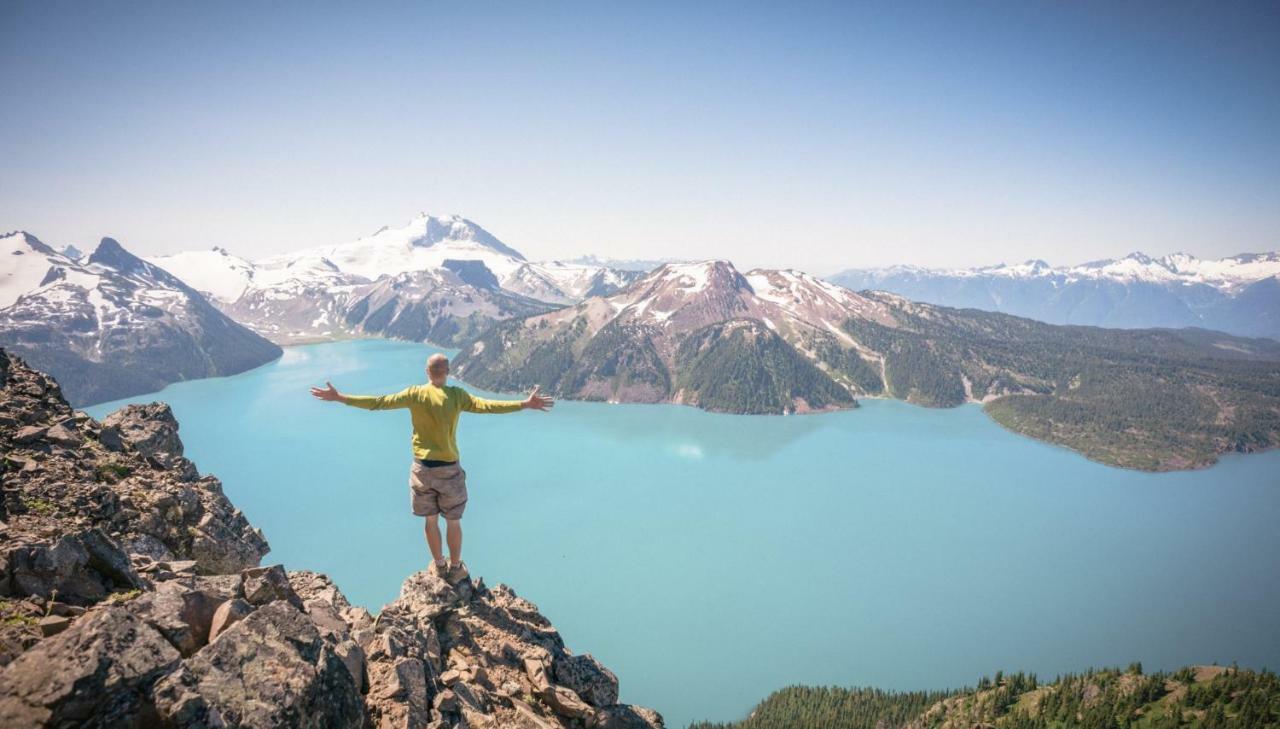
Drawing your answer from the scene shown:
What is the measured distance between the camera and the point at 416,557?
222ft

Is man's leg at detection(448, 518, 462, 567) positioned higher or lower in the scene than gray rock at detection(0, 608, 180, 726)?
lower

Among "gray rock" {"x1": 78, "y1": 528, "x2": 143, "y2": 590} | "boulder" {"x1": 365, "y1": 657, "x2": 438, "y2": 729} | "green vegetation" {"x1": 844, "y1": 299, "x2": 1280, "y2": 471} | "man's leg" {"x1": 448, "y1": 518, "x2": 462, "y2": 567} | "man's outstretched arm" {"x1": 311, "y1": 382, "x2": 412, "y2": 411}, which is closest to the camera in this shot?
"gray rock" {"x1": 78, "y1": 528, "x2": 143, "y2": 590}

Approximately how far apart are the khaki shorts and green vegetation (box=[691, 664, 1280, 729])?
45.1 meters

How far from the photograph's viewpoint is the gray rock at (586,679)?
11289 mm

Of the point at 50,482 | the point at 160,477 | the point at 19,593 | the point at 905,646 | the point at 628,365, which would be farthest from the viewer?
the point at 628,365

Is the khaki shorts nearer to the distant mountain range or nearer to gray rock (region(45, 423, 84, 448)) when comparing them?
gray rock (region(45, 423, 84, 448))

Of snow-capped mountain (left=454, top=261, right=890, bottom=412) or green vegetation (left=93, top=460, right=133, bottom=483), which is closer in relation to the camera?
green vegetation (left=93, top=460, right=133, bottom=483)

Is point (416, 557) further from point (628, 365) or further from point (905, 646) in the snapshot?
point (628, 365)

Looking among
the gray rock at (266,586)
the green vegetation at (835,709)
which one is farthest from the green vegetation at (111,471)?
the green vegetation at (835,709)

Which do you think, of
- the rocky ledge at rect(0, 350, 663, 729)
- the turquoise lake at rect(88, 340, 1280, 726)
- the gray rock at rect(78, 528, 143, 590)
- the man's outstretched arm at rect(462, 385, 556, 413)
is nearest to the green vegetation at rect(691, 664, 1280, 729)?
the turquoise lake at rect(88, 340, 1280, 726)

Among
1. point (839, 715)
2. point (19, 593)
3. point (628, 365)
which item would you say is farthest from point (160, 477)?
point (628, 365)

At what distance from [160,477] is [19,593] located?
597 centimetres

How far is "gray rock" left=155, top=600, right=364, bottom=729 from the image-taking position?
4.89 metres

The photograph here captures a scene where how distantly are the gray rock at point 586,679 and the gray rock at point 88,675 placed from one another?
779 centimetres
